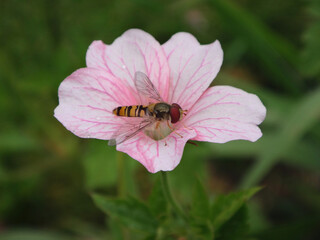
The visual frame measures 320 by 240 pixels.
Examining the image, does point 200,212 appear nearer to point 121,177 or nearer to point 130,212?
point 130,212

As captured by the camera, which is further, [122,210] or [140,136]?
[122,210]

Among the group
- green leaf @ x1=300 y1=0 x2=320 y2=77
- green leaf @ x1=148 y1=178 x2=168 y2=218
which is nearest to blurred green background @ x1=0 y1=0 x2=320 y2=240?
green leaf @ x1=300 y1=0 x2=320 y2=77

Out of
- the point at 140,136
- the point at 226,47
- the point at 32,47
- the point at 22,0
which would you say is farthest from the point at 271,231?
the point at 22,0

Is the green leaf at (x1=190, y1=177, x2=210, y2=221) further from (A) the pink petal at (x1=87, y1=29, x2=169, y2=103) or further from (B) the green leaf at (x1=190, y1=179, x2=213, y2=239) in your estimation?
(A) the pink petal at (x1=87, y1=29, x2=169, y2=103)

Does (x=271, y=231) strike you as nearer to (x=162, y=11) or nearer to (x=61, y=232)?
(x=61, y=232)

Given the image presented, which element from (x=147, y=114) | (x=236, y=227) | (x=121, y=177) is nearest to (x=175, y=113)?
(x=147, y=114)

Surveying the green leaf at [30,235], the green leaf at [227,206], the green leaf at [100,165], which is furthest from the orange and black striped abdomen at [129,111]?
the green leaf at [30,235]
